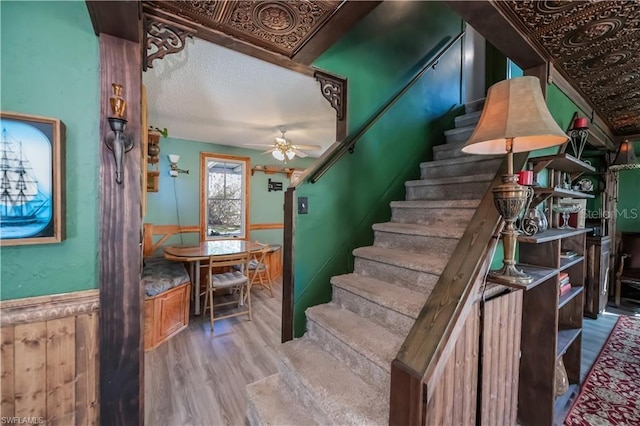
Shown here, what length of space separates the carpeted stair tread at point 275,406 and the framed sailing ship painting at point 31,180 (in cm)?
132

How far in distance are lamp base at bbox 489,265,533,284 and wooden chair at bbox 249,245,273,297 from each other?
2.94m

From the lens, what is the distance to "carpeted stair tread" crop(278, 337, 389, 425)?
44.9 inches

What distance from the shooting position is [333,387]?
130cm

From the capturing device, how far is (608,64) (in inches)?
71.4

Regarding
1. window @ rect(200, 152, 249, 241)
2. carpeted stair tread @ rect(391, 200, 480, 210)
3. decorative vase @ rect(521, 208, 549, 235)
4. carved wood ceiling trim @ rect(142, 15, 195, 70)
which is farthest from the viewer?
window @ rect(200, 152, 249, 241)

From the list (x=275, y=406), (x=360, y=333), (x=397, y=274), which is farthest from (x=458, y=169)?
(x=275, y=406)

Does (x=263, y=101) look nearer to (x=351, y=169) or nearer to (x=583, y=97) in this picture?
(x=351, y=169)

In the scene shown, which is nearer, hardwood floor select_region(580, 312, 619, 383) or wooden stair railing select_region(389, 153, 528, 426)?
wooden stair railing select_region(389, 153, 528, 426)

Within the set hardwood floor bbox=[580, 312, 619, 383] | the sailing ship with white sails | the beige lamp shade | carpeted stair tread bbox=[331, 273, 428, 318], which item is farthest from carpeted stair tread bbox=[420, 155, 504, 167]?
the sailing ship with white sails

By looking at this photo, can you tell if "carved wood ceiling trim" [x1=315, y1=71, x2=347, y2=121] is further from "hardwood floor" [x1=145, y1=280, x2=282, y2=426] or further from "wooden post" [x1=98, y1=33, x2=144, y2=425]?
"hardwood floor" [x1=145, y1=280, x2=282, y2=426]

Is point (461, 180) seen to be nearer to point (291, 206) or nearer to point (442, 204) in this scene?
point (442, 204)

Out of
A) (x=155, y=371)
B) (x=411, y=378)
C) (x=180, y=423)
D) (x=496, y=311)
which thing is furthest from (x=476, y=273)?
(x=155, y=371)

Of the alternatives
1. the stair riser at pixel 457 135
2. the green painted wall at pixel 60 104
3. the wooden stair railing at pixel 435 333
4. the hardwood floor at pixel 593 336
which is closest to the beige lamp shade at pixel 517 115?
the wooden stair railing at pixel 435 333

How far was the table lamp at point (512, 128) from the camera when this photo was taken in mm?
1129
